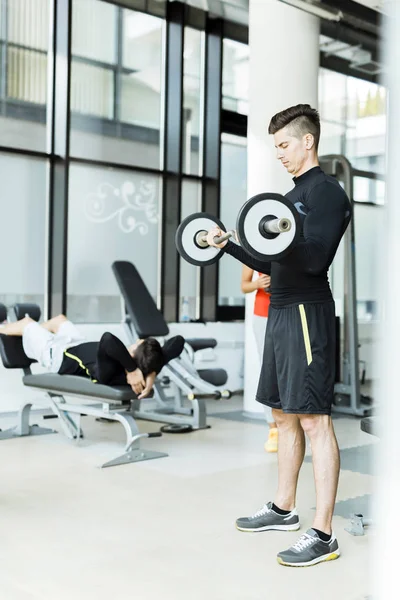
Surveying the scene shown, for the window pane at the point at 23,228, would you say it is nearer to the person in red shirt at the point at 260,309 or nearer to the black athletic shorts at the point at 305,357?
the person in red shirt at the point at 260,309

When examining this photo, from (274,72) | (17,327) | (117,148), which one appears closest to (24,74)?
(117,148)

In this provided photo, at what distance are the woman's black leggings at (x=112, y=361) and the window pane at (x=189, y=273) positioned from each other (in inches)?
101

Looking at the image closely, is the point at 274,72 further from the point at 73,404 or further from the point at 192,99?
the point at 73,404

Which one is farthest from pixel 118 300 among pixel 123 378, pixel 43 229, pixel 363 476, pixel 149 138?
pixel 363 476

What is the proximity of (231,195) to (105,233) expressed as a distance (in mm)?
1402

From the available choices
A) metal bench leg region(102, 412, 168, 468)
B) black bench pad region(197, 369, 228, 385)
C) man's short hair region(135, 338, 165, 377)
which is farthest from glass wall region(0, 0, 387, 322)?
metal bench leg region(102, 412, 168, 468)

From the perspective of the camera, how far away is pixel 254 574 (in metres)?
2.12

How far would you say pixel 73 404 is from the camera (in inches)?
161

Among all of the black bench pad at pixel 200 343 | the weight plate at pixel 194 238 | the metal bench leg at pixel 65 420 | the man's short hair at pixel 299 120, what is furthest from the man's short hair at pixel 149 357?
the man's short hair at pixel 299 120

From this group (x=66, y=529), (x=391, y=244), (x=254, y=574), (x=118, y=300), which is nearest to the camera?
(x=391, y=244)

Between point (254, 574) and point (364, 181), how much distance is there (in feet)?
16.5

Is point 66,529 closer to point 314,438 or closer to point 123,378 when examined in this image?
point 314,438

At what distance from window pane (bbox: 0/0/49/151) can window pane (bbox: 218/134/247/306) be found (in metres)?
1.83

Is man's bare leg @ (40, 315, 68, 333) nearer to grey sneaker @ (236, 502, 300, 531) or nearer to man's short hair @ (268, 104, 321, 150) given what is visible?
grey sneaker @ (236, 502, 300, 531)
